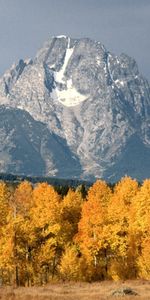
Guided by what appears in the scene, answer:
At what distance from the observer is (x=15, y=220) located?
264 ft

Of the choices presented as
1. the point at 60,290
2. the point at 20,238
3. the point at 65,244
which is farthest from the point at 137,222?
the point at 60,290

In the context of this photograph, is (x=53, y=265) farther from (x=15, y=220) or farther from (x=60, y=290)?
(x=60, y=290)

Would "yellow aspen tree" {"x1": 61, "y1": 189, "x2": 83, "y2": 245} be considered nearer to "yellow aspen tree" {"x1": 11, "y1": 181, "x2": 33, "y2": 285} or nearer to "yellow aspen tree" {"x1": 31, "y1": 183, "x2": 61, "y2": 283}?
"yellow aspen tree" {"x1": 31, "y1": 183, "x2": 61, "y2": 283}

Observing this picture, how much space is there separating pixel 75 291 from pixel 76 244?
2534cm

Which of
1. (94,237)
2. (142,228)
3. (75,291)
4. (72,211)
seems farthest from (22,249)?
(72,211)

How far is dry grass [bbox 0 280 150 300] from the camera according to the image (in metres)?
53.6

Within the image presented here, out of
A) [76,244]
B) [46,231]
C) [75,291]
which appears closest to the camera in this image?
[75,291]

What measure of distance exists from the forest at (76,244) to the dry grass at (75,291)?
8.50 metres

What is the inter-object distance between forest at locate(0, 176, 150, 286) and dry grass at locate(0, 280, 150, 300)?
8496 mm

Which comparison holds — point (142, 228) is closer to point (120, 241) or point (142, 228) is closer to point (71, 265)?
point (120, 241)

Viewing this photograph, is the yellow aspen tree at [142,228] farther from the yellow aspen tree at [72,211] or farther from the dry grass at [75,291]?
the yellow aspen tree at [72,211]

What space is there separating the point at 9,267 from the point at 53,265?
10.9 m

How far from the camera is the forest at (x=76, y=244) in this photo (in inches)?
3182

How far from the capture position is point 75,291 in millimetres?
64625
